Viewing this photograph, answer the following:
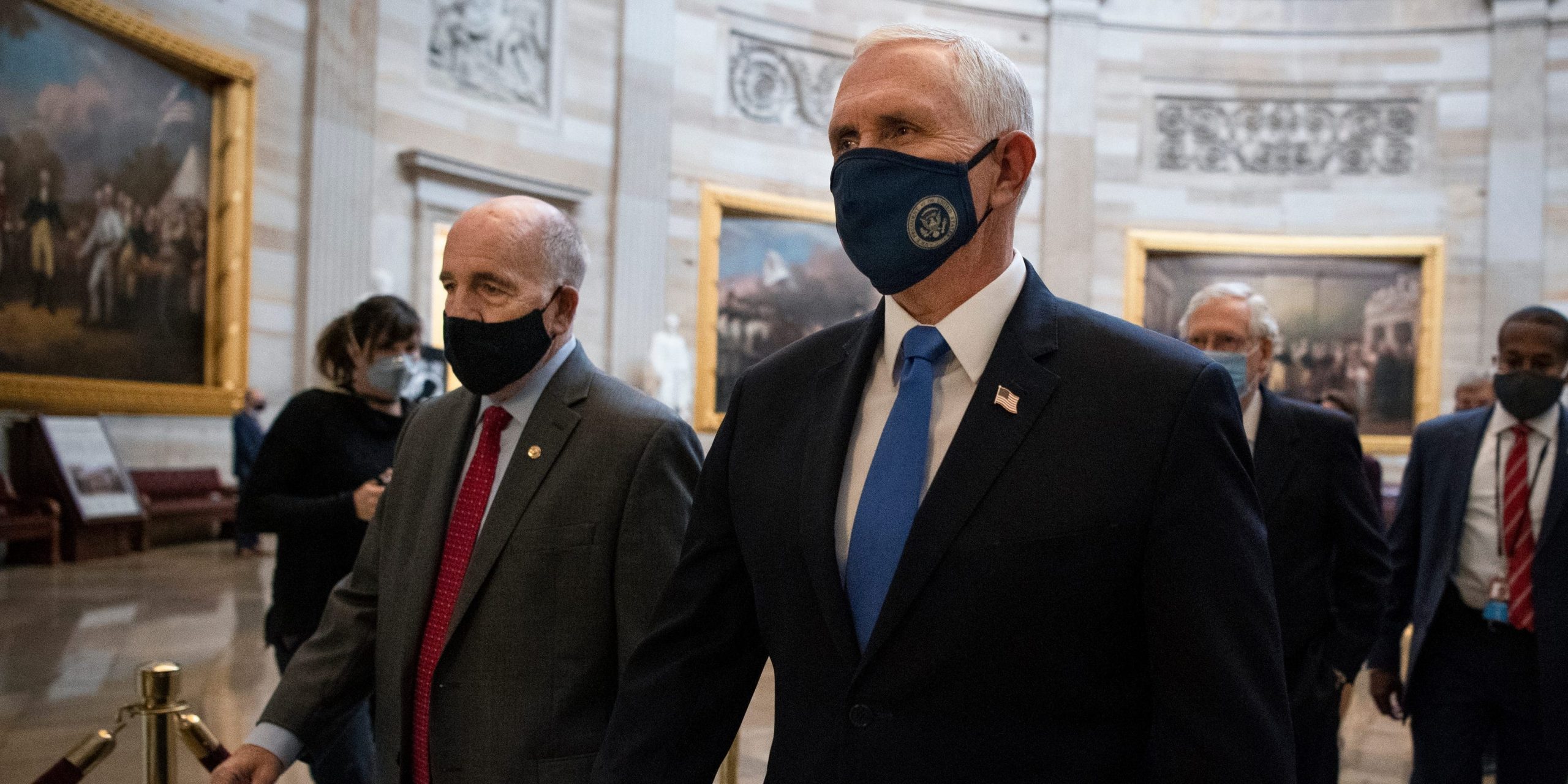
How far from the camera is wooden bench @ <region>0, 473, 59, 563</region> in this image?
408 inches

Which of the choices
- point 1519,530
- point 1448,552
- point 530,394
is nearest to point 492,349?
point 530,394

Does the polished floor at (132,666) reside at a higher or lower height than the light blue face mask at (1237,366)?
lower

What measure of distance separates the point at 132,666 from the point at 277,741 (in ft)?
17.5

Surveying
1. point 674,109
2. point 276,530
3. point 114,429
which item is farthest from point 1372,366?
point 276,530

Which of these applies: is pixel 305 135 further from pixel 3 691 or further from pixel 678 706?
pixel 678 706

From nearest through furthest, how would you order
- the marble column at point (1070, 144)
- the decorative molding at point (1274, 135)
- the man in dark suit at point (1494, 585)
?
the man in dark suit at point (1494, 585) < the marble column at point (1070, 144) < the decorative molding at point (1274, 135)

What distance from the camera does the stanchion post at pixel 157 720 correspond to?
286 centimetres

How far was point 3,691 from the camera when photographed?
20.7 ft

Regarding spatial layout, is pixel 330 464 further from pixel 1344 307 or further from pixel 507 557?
pixel 1344 307

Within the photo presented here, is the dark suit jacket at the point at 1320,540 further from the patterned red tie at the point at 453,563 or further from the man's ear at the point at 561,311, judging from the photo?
the patterned red tie at the point at 453,563

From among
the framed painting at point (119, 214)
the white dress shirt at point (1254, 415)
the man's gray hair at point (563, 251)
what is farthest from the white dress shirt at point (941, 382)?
the framed painting at point (119, 214)

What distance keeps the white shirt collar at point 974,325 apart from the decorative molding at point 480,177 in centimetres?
1318

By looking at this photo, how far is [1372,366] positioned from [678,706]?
789 inches

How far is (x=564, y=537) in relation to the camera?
2.41 metres
